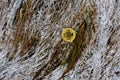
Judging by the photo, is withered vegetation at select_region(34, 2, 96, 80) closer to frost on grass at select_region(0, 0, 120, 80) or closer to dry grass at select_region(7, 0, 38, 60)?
frost on grass at select_region(0, 0, 120, 80)

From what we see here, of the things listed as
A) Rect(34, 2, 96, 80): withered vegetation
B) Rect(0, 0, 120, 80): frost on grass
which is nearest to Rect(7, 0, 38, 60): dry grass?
Rect(0, 0, 120, 80): frost on grass

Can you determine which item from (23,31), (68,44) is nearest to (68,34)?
(68,44)

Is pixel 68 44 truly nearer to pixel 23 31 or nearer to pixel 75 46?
pixel 75 46

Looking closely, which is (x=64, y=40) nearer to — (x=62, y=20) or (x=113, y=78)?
(x=62, y=20)

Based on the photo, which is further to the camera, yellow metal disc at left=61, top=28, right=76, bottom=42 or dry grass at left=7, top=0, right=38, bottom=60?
dry grass at left=7, top=0, right=38, bottom=60

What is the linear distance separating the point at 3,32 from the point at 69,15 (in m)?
0.46

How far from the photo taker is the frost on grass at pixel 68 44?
257 centimetres

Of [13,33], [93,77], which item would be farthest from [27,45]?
[93,77]

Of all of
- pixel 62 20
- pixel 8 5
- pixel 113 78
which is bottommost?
pixel 113 78

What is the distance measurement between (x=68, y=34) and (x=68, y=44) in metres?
0.09

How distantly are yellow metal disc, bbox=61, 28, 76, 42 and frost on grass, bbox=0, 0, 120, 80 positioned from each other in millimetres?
37

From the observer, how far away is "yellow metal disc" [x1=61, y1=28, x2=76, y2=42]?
2.51 metres


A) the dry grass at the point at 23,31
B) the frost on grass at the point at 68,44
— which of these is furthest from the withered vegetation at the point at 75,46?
the dry grass at the point at 23,31

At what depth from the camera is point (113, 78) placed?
101 inches
